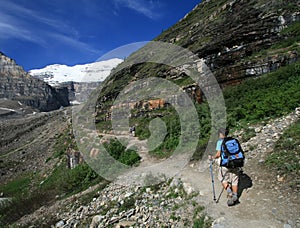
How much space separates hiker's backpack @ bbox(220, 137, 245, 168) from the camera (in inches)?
201

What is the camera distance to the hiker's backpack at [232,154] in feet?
16.8

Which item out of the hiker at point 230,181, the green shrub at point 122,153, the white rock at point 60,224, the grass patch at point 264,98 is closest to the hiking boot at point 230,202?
the hiker at point 230,181

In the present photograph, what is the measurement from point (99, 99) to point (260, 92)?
29855mm

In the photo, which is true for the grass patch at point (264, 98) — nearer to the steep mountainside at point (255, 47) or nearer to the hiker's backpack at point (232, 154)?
the steep mountainside at point (255, 47)

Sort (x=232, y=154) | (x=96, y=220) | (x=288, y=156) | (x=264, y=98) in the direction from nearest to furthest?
(x=232, y=154) < (x=288, y=156) < (x=96, y=220) < (x=264, y=98)

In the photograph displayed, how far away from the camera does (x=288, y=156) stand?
6281 mm

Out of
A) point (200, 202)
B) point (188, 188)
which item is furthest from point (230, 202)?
point (188, 188)

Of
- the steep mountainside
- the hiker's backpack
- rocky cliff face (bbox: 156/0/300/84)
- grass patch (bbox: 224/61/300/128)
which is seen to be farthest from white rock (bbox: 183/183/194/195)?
rocky cliff face (bbox: 156/0/300/84)

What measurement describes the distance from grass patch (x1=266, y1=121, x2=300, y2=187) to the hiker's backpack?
1557 mm

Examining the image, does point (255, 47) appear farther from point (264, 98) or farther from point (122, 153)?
point (122, 153)

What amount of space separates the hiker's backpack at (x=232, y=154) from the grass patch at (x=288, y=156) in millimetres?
1557

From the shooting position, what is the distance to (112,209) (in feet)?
24.8

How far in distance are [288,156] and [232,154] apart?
2.38m

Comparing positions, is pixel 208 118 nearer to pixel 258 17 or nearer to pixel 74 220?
pixel 74 220
